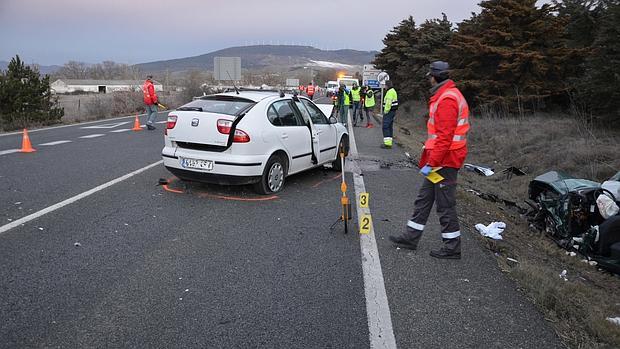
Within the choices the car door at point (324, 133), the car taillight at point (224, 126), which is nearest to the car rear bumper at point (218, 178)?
the car taillight at point (224, 126)

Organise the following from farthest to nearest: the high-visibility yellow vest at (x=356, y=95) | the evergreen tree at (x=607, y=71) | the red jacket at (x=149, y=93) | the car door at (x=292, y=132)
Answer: the high-visibility yellow vest at (x=356, y=95)
the red jacket at (x=149, y=93)
the evergreen tree at (x=607, y=71)
the car door at (x=292, y=132)

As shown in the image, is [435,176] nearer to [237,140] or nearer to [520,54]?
[237,140]

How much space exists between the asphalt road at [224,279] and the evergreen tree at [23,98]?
42.4ft

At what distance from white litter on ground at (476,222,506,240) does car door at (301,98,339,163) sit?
330cm

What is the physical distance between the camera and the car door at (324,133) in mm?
8203

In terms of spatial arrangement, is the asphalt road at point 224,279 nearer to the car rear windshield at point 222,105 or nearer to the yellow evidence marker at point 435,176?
the yellow evidence marker at point 435,176

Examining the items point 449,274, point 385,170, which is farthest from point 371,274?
point 385,170

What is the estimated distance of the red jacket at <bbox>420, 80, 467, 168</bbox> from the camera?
174 inches

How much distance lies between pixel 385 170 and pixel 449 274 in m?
5.66

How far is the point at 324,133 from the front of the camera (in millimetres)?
8320

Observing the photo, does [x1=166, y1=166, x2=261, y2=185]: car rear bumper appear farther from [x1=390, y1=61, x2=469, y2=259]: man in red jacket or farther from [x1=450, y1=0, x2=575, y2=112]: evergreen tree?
[x1=450, y1=0, x2=575, y2=112]: evergreen tree

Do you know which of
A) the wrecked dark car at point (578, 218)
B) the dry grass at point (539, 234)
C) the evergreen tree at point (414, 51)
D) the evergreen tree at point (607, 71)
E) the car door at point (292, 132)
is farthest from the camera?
the evergreen tree at point (414, 51)

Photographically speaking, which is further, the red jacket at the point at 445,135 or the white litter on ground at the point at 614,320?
the red jacket at the point at 445,135

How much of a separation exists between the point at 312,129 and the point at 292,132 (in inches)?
27.0
